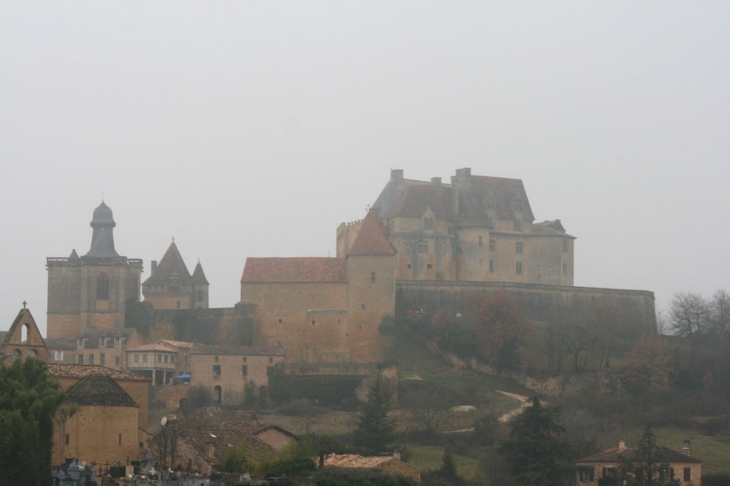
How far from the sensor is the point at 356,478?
44969mm

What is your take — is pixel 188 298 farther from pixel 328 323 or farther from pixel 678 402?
pixel 678 402

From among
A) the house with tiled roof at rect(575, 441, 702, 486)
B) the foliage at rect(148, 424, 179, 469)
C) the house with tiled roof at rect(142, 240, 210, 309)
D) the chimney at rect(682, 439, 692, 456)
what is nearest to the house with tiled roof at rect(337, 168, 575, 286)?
the house with tiled roof at rect(142, 240, 210, 309)

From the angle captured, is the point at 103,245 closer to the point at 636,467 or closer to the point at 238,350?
the point at 238,350

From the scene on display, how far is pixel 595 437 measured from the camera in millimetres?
60906

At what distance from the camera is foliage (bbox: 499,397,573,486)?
5238 centimetres

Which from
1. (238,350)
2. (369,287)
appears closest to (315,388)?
(238,350)

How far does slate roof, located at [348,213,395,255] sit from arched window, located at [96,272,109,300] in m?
13.1

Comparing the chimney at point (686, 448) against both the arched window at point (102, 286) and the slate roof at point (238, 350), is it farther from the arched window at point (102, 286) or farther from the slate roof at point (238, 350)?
the arched window at point (102, 286)

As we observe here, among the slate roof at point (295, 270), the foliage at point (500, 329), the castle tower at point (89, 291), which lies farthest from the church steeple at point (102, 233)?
the foliage at point (500, 329)

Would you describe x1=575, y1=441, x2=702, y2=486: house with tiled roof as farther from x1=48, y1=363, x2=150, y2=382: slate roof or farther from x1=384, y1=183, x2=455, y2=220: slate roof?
x1=384, y1=183, x2=455, y2=220: slate roof

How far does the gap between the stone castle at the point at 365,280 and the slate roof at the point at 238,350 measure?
10.4 ft

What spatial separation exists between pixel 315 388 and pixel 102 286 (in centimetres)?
1562

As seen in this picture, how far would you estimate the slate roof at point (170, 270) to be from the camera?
84.7m

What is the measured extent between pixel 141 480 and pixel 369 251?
40491 millimetres
